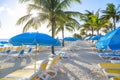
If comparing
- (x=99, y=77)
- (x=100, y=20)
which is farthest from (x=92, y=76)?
(x=100, y=20)

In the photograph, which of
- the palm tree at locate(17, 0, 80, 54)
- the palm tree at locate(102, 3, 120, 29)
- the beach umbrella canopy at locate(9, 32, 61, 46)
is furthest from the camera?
the palm tree at locate(102, 3, 120, 29)

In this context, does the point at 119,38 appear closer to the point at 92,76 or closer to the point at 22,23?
the point at 92,76

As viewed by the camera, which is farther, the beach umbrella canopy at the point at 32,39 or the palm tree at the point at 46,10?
the palm tree at the point at 46,10

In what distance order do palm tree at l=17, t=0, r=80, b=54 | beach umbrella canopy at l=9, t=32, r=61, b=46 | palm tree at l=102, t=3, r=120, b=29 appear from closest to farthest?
beach umbrella canopy at l=9, t=32, r=61, b=46 < palm tree at l=17, t=0, r=80, b=54 < palm tree at l=102, t=3, r=120, b=29

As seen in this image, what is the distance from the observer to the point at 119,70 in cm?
716

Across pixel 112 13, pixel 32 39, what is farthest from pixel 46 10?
pixel 112 13

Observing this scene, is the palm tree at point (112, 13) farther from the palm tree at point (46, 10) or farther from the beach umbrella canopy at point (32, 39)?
the beach umbrella canopy at point (32, 39)

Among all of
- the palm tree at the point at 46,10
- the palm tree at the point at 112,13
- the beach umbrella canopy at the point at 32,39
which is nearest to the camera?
the beach umbrella canopy at the point at 32,39

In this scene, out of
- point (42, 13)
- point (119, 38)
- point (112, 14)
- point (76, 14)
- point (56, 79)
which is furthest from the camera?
point (112, 14)

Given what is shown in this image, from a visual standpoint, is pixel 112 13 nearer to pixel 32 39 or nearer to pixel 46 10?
pixel 46 10

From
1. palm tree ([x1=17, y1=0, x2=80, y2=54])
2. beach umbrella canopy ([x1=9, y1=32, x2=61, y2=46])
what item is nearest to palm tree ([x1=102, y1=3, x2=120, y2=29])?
palm tree ([x1=17, y1=0, x2=80, y2=54])

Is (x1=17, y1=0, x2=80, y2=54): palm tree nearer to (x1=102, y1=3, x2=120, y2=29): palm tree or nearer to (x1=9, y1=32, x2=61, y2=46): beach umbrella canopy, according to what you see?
(x1=9, y1=32, x2=61, y2=46): beach umbrella canopy

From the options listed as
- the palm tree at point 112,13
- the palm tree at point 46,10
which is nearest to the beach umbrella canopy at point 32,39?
the palm tree at point 46,10

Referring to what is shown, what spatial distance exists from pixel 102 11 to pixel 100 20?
2.45m
